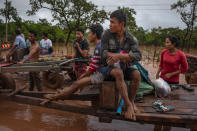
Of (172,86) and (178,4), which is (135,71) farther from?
(178,4)

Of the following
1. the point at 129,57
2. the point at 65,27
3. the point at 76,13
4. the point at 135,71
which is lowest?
the point at 135,71

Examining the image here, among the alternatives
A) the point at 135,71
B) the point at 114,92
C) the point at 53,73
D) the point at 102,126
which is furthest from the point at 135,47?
the point at 53,73

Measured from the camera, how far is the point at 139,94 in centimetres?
267

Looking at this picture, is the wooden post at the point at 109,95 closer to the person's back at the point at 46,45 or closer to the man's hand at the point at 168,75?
the man's hand at the point at 168,75

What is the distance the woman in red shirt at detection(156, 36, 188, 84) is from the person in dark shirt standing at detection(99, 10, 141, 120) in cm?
127

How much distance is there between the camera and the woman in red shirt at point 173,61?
10.3 ft

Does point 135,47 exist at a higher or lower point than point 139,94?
higher

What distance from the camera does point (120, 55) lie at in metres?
2.07

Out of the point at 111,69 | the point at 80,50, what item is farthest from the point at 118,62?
the point at 80,50

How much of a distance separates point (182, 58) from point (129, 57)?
155 centimetres

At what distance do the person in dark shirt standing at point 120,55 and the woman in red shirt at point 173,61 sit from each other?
4.16 ft

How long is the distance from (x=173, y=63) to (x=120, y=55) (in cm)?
157

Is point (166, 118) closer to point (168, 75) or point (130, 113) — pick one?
point (130, 113)

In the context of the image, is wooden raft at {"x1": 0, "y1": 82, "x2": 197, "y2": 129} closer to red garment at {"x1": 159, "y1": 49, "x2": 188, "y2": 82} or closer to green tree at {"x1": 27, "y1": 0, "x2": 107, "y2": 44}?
A: red garment at {"x1": 159, "y1": 49, "x2": 188, "y2": 82}
